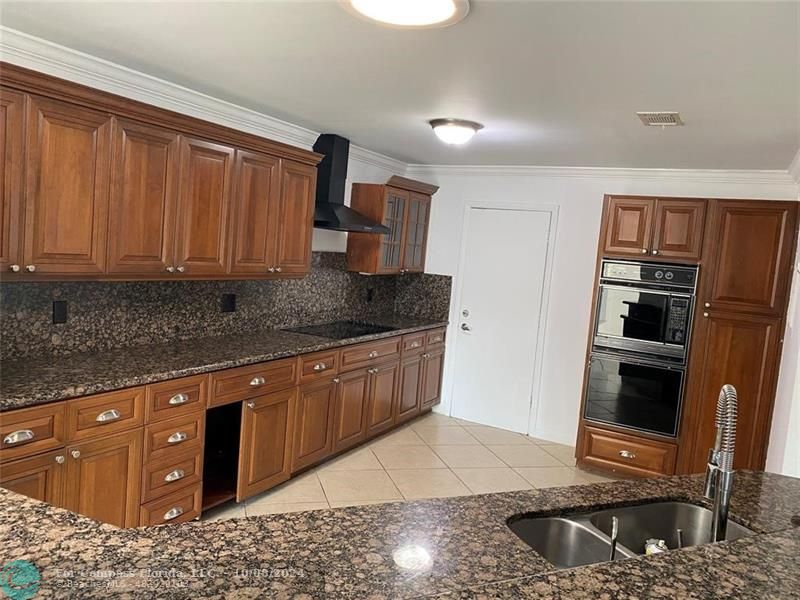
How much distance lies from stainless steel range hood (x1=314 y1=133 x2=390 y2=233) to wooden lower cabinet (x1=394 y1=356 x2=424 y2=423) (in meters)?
1.27

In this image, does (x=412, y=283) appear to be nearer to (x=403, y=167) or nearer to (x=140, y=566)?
(x=403, y=167)

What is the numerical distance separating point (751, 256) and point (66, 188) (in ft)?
13.7

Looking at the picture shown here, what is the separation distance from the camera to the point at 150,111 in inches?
109

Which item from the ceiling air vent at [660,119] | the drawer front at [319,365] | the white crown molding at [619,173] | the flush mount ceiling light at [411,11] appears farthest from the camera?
the white crown molding at [619,173]

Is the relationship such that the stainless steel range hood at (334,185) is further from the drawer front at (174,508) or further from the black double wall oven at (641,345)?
the drawer front at (174,508)

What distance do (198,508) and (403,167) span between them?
3.65 m

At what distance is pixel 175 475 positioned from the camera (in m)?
2.87

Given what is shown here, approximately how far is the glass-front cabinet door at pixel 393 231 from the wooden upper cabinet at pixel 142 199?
84.3 inches

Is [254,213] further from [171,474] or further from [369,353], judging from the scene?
[171,474]

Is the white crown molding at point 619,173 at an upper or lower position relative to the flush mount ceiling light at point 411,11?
upper

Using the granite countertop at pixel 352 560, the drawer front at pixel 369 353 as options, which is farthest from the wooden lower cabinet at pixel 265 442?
the granite countertop at pixel 352 560

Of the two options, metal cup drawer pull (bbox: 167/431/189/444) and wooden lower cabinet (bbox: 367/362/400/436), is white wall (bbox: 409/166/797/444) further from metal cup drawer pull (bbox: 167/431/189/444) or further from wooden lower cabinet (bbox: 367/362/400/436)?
metal cup drawer pull (bbox: 167/431/189/444)

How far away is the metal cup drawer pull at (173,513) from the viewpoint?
9.35ft

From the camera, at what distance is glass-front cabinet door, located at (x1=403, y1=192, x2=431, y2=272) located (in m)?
5.27
